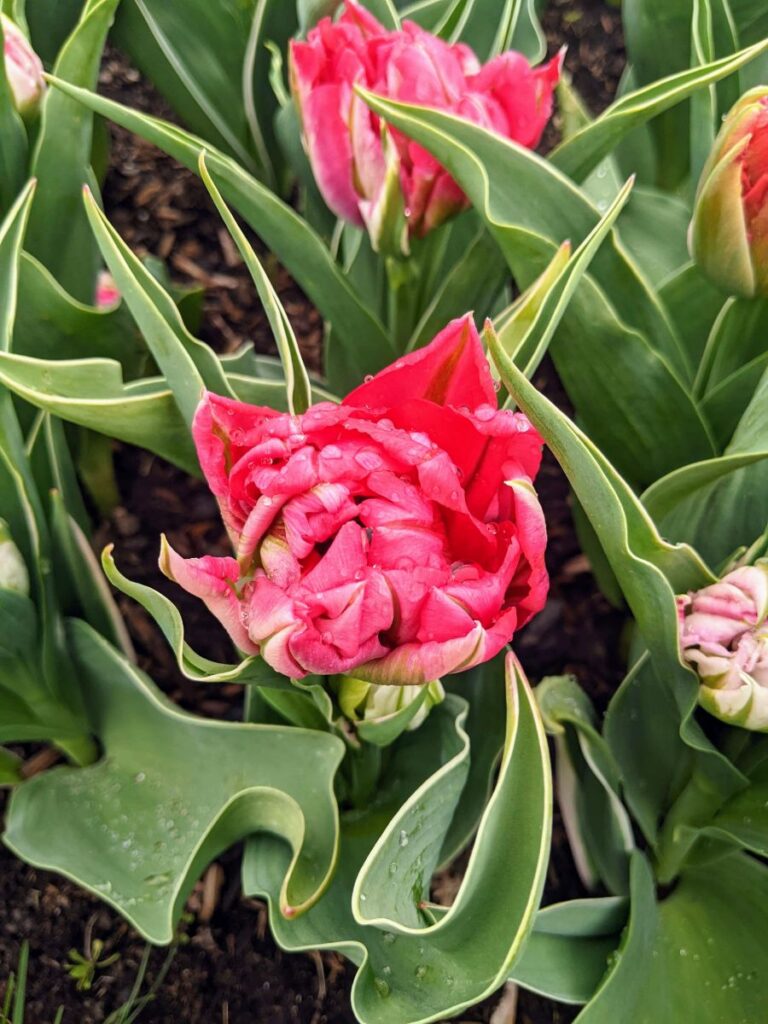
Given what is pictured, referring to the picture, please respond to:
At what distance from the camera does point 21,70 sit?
28.0 inches

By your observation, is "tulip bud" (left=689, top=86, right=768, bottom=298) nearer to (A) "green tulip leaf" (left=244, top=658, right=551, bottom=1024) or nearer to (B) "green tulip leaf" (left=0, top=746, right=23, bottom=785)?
(A) "green tulip leaf" (left=244, top=658, right=551, bottom=1024)

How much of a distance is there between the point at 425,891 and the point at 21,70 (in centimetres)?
66

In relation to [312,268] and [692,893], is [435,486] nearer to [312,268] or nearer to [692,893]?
[312,268]

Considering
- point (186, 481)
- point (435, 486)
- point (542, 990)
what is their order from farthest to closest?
point (186, 481), point (542, 990), point (435, 486)

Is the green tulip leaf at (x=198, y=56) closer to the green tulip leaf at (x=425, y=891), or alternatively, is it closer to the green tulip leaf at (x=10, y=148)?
the green tulip leaf at (x=10, y=148)

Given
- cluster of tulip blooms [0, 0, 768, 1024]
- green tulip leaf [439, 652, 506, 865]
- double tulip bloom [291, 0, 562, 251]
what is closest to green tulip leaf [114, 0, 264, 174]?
cluster of tulip blooms [0, 0, 768, 1024]

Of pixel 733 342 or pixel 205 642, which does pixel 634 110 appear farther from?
pixel 205 642

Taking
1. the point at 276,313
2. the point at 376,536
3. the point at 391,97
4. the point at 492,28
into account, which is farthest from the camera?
the point at 492,28

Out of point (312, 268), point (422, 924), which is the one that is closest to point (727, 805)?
point (422, 924)

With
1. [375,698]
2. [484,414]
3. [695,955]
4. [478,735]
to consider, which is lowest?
[695,955]

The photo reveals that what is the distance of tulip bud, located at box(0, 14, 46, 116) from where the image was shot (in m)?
0.69

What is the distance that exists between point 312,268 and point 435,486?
1.17 ft

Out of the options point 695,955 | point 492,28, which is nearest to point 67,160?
point 492,28

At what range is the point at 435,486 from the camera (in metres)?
0.41
